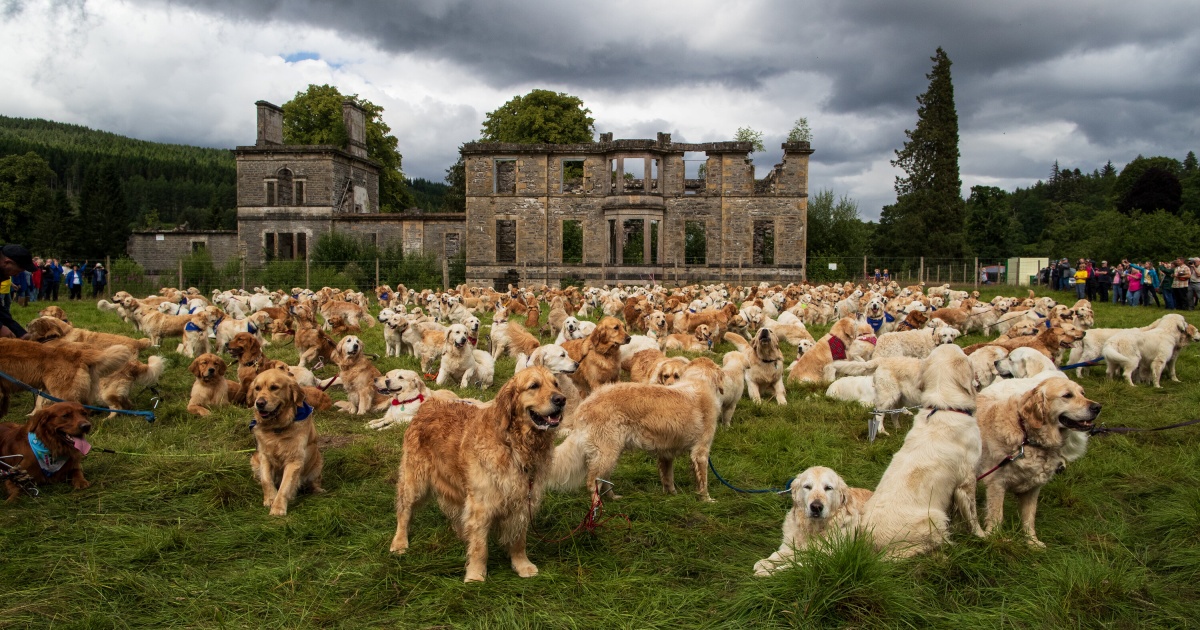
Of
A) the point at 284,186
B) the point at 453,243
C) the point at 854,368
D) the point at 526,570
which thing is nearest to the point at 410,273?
the point at 453,243

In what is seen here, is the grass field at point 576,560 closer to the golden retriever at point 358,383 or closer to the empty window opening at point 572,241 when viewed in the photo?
the golden retriever at point 358,383

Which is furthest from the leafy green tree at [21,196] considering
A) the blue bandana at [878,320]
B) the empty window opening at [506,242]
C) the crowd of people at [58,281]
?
the blue bandana at [878,320]

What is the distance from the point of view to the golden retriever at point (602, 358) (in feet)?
29.2

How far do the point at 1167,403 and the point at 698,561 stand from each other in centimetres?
860

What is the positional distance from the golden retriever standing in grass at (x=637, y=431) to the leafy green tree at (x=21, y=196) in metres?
68.0

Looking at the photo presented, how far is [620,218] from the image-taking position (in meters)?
41.6

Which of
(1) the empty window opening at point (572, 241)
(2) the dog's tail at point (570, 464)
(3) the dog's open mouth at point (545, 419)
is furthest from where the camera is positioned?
(1) the empty window opening at point (572, 241)

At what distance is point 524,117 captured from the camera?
52906 mm

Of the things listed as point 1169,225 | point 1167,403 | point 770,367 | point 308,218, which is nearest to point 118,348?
point 770,367

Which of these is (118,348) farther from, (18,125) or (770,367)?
(18,125)

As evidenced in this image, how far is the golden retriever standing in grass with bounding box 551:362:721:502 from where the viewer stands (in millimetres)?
5613

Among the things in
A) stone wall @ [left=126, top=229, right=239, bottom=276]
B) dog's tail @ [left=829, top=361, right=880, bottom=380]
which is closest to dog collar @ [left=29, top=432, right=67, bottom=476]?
dog's tail @ [left=829, top=361, right=880, bottom=380]

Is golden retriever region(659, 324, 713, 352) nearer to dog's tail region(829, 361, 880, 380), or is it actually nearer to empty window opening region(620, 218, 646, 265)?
dog's tail region(829, 361, 880, 380)

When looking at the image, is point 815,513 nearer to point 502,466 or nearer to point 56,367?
point 502,466
